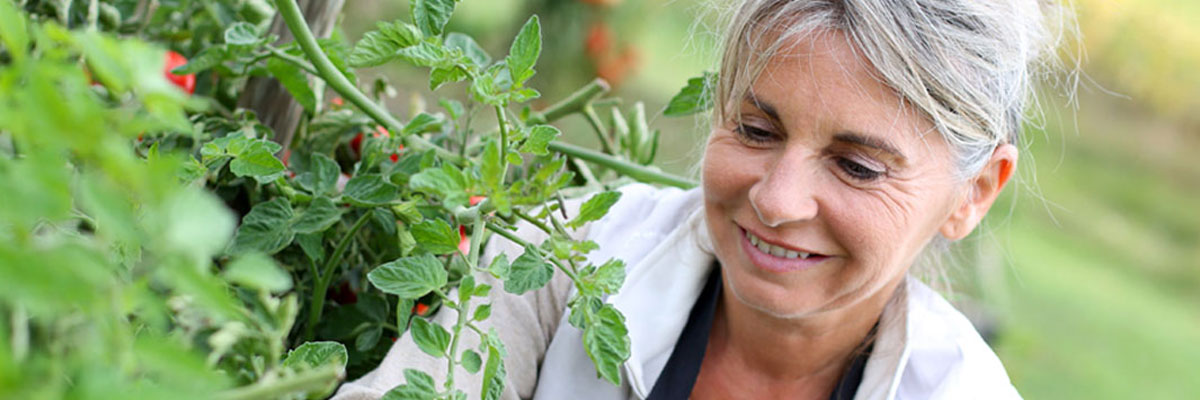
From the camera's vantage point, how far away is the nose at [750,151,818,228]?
0.79m

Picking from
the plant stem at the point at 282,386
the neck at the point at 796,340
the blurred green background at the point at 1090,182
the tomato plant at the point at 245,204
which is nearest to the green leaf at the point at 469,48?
the tomato plant at the point at 245,204

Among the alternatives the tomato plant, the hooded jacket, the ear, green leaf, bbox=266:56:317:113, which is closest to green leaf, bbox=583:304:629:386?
the tomato plant

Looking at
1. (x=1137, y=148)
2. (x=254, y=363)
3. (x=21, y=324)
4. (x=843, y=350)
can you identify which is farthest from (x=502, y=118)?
(x=1137, y=148)

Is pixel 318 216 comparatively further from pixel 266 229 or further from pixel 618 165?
pixel 618 165

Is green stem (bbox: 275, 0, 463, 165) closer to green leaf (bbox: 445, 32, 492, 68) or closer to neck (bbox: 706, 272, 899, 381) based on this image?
green leaf (bbox: 445, 32, 492, 68)

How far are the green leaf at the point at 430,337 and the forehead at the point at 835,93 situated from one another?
0.34 m

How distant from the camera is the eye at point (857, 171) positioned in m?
0.80

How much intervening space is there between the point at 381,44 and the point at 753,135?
33 centimetres

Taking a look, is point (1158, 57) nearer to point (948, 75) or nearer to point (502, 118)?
point (948, 75)

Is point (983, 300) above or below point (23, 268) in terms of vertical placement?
below

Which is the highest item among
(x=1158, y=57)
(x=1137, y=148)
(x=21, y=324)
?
(x=21, y=324)

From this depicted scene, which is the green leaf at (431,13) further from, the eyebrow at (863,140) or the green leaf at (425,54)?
the eyebrow at (863,140)

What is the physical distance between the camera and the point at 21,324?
27cm

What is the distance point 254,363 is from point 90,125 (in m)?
0.17
